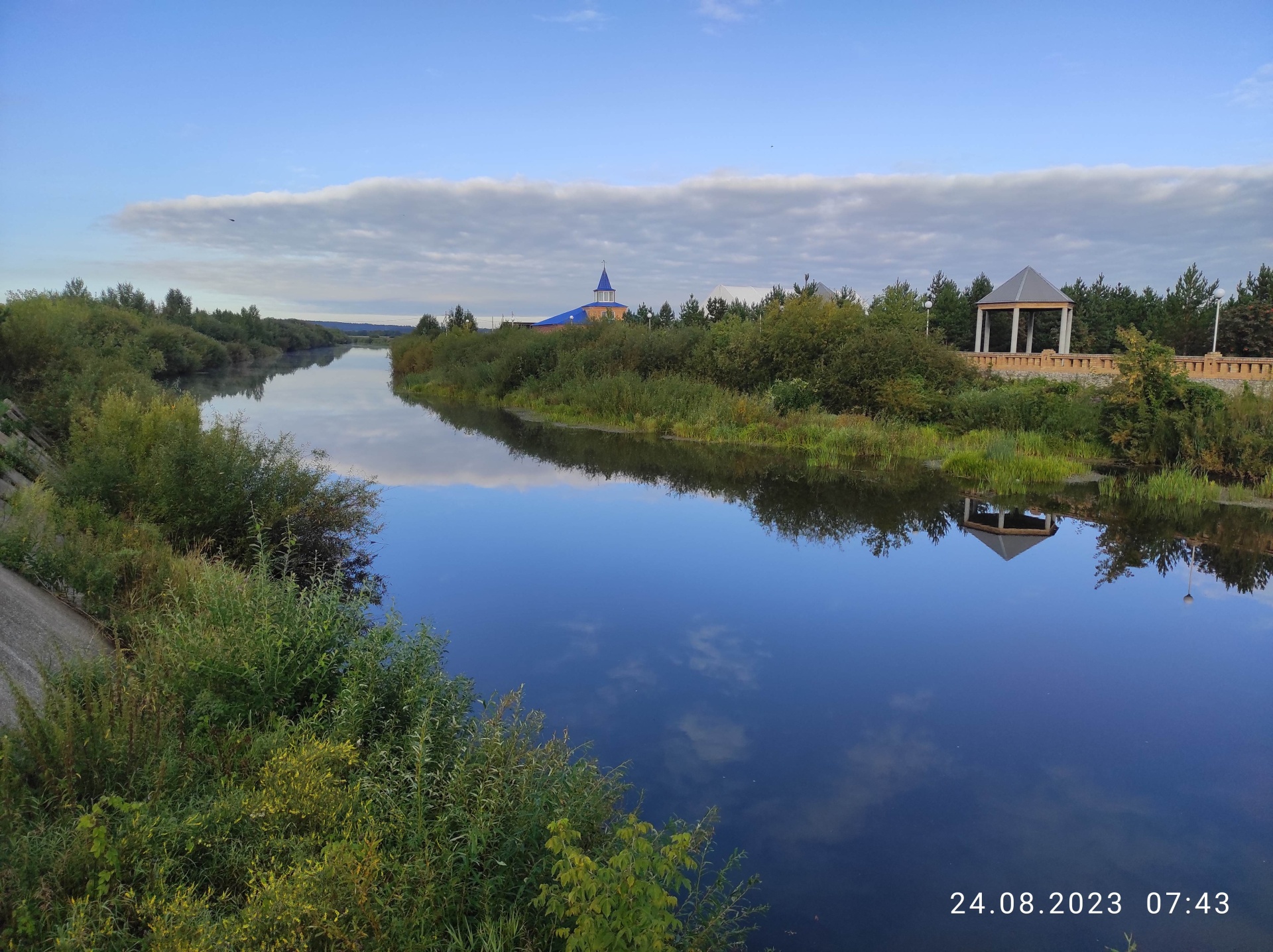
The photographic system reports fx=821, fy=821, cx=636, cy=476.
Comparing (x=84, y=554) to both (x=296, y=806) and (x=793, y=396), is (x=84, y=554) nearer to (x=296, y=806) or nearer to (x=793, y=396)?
(x=296, y=806)

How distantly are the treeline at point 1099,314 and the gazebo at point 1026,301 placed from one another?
2.33 m

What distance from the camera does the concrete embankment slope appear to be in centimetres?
438

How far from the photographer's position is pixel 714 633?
327 inches

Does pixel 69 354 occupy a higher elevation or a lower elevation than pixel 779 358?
lower

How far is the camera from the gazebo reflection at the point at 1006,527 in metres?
11.8

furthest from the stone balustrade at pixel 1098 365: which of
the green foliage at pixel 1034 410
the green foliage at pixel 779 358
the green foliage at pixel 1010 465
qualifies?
the green foliage at pixel 1010 465

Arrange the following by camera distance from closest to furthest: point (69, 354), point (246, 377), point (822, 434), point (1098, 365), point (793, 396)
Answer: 1. point (69, 354)
2. point (822, 434)
3. point (1098, 365)
4. point (793, 396)
5. point (246, 377)

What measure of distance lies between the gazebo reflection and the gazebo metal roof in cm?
1827

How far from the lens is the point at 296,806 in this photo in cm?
354

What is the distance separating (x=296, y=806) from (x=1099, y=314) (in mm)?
45270

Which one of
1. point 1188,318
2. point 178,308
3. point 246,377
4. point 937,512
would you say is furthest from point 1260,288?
point 178,308

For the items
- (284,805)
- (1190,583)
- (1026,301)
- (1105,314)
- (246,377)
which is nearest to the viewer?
(284,805)

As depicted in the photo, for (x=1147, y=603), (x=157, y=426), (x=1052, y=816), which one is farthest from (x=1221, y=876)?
(x=157, y=426)

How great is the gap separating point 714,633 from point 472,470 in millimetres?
11031
